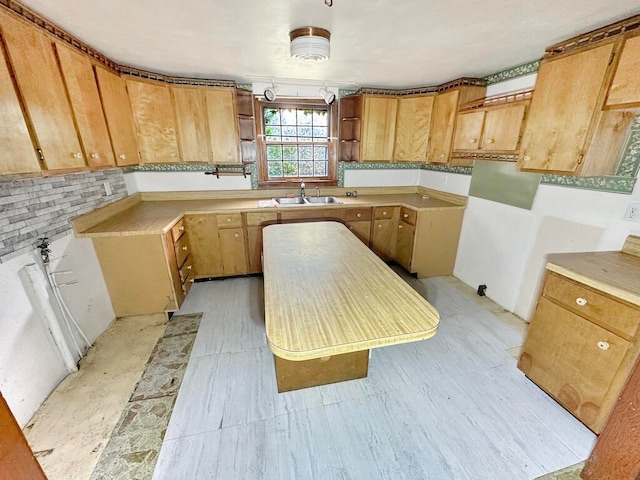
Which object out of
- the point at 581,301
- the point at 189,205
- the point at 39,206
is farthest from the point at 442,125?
the point at 39,206

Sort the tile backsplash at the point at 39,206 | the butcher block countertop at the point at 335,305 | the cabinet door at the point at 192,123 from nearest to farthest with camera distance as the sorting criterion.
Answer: the butcher block countertop at the point at 335,305 → the tile backsplash at the point at 39,206 → the cabinet door at the point at 192,123

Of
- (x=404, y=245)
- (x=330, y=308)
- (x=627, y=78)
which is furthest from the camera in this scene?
(x=404, y=245)

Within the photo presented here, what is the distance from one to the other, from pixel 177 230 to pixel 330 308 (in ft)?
6.53

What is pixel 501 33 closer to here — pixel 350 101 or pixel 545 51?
pixel 545 51

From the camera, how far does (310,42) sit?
1.58 metres

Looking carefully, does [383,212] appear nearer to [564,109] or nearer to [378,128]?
[378,128]

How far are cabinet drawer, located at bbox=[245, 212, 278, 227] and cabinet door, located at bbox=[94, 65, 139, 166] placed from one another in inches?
45.4

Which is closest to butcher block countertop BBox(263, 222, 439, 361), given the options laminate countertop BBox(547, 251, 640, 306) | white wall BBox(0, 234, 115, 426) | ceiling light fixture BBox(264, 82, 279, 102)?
laminate countertop BBox(547, 251, 640, 306)

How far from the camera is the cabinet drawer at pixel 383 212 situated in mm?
3185

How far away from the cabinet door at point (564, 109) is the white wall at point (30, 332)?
3290mm

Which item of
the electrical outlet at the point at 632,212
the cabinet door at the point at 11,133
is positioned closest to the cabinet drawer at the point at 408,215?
the electrical outlet at the point at 632,212

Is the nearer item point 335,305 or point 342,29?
point 335,305

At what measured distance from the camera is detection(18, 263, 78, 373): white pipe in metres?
1.56

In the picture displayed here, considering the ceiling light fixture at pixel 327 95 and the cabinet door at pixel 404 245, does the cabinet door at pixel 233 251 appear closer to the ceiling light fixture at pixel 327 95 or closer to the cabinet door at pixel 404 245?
the ceiling light fixture at pixel 327 95
